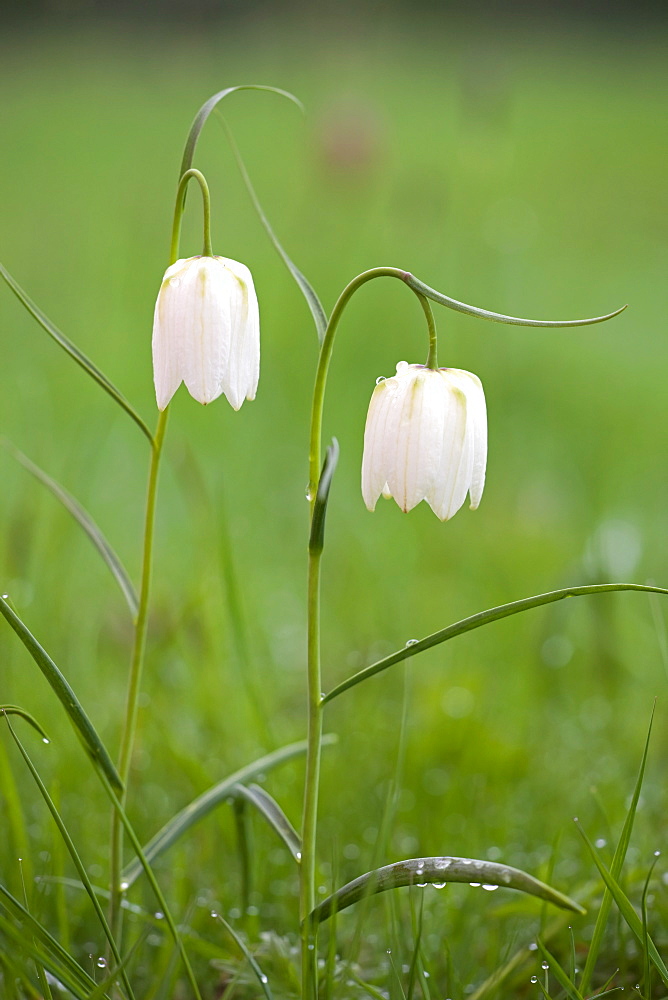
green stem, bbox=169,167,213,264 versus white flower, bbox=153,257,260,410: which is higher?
green stem, bbox=169,167,213,264

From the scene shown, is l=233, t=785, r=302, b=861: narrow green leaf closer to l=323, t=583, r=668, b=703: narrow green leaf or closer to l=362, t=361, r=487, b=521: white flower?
l=323, t=583, r=668, b=703: narrow green leaf

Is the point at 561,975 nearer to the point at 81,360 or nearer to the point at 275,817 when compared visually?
the point at 275,817

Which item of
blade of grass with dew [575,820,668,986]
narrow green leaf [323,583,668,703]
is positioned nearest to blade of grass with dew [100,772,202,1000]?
narrow green leaf [323,583,668,703]

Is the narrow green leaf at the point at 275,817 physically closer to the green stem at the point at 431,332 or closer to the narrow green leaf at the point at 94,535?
the narrow green leaf at the point at 94,535

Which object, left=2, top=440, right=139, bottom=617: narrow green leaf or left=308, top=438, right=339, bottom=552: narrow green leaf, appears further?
left=2, top=440, right=139, bottom=617: narrow green leaf

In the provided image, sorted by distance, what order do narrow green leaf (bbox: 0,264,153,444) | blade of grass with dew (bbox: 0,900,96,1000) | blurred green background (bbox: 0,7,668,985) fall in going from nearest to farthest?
blade of grass with dew (bbox: 0,900,96,1000)
narrow green leaf (bbox: 0,264,153,444)
blurred green background (bbox: 0,7,668,985)

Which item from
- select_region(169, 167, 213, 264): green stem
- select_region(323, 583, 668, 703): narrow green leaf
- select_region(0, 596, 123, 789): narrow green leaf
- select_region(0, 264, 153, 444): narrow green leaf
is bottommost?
select_region(0, 596, 123, 789): narrow green leaf
